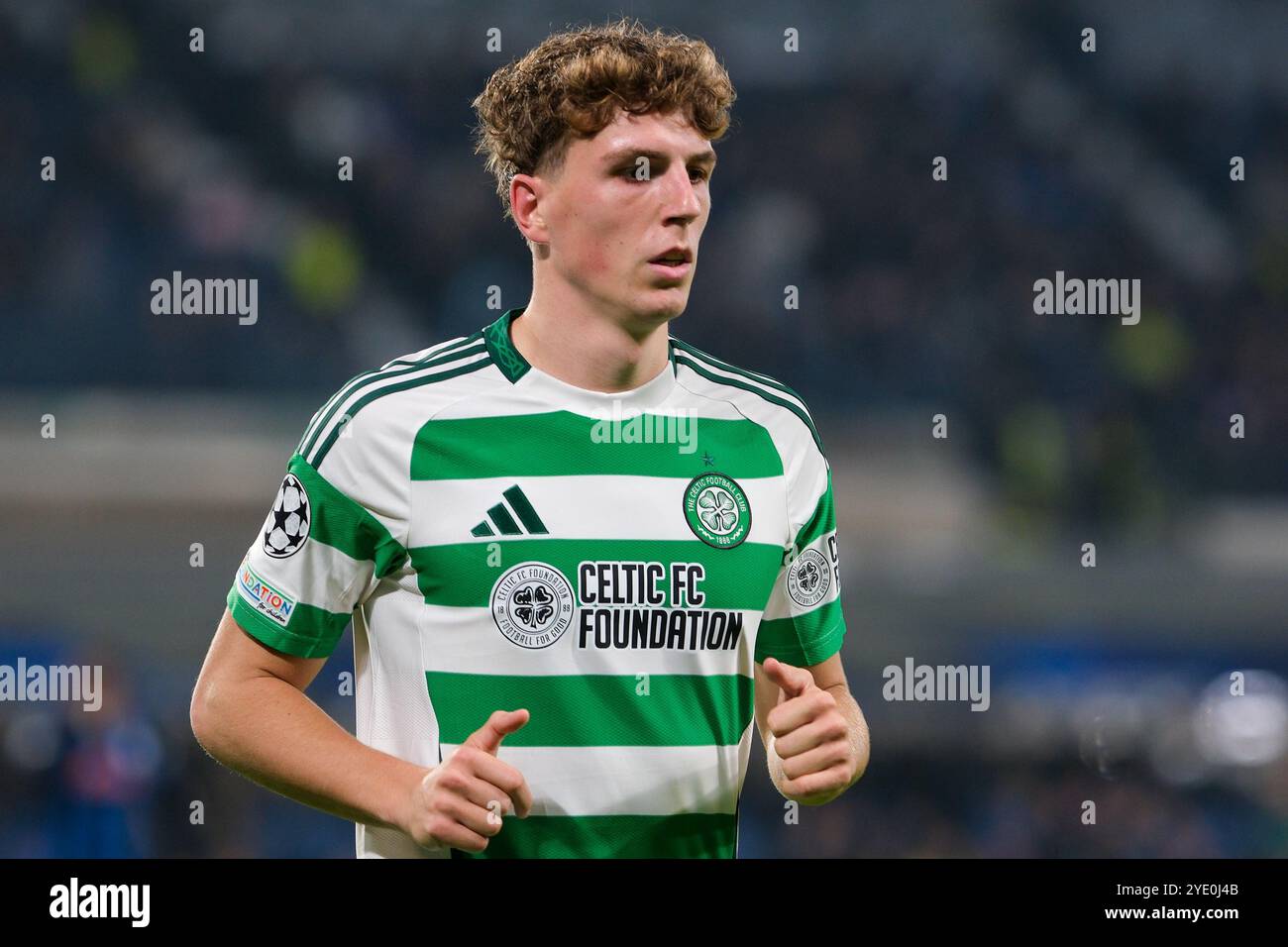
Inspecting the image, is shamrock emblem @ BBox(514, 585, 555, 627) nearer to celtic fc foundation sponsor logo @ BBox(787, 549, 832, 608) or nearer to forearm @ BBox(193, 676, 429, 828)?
forearm @ BBox(193, 676, 429, 828)

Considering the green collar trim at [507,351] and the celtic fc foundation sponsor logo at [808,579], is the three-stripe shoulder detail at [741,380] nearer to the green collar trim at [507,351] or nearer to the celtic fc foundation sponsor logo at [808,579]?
the green collar trim at [507,351]

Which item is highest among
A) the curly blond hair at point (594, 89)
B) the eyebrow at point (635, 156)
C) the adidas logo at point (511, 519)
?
the curly blond hair at point (594, 89)

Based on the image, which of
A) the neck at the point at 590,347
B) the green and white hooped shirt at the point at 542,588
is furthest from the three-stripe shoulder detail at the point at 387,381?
the neck at the point at 590,347

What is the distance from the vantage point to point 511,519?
255 centimetres

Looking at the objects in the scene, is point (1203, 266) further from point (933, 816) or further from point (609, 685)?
point (609, 685)

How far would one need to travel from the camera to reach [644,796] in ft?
8.25

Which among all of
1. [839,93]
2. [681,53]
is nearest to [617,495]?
[681,53]

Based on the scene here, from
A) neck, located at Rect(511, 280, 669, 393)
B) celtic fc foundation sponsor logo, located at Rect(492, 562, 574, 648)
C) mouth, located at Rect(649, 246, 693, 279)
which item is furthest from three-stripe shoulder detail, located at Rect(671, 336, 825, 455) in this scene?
celtic fc foundation sponsor logo, located at Rect(492, 562, 574, 648)

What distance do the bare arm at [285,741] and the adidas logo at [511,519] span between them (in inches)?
15.2

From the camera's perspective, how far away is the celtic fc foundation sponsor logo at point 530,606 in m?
2.50

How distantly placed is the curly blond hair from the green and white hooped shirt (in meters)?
0.40

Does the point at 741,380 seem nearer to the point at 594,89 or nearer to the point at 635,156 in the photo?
the point at 635,156

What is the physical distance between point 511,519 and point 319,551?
0.32m

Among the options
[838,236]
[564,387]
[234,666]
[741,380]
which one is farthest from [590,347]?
[838,236]
